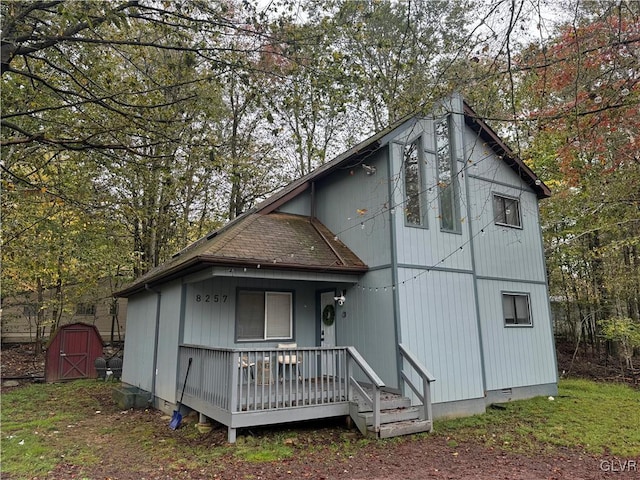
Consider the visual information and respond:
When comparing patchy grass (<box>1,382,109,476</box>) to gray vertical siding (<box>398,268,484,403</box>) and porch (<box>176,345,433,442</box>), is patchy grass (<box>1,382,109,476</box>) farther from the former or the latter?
gray vertical siding (<box>398,268,484,403</box>)

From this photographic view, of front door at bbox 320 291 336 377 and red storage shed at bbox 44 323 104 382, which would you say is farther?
red storage shed at bbox 44 323 104 382

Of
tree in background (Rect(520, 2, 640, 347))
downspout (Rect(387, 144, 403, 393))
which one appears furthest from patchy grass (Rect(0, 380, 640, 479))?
tree in background (Rect(520, 2, 640, 347))

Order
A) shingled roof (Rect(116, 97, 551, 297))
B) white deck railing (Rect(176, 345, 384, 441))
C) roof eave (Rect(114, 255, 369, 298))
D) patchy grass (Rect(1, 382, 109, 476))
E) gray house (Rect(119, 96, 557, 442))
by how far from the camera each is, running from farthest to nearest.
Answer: shingled roof (Rect(116, 97, 551, 297))
roof eave (Rect(114, 255, 369, 298))
gray house (Rect(119, 96, 557, 442))
white deck railing (Rect(176, 345, 384, 441))
patchy grass (Rect(1, 382, 109, 476))

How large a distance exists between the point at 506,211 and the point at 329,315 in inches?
213

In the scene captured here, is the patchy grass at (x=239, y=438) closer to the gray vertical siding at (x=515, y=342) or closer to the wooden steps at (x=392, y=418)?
the wooden steps at (x=392, y=418)

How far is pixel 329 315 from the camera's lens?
374 inches

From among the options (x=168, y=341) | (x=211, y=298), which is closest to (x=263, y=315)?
(x=211, y=298)

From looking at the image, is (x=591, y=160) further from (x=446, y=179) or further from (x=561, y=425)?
(x=561, y=425)

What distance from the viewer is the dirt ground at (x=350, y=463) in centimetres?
531

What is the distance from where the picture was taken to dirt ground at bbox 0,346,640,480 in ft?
17.4

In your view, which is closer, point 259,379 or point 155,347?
point 259,379

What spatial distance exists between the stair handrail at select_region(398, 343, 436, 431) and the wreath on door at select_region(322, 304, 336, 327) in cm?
207

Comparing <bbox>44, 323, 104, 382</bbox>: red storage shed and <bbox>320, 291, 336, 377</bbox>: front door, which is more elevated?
<bbox>320, 291, 336, 377</bbox>: front door

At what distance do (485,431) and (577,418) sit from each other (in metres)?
2.07
